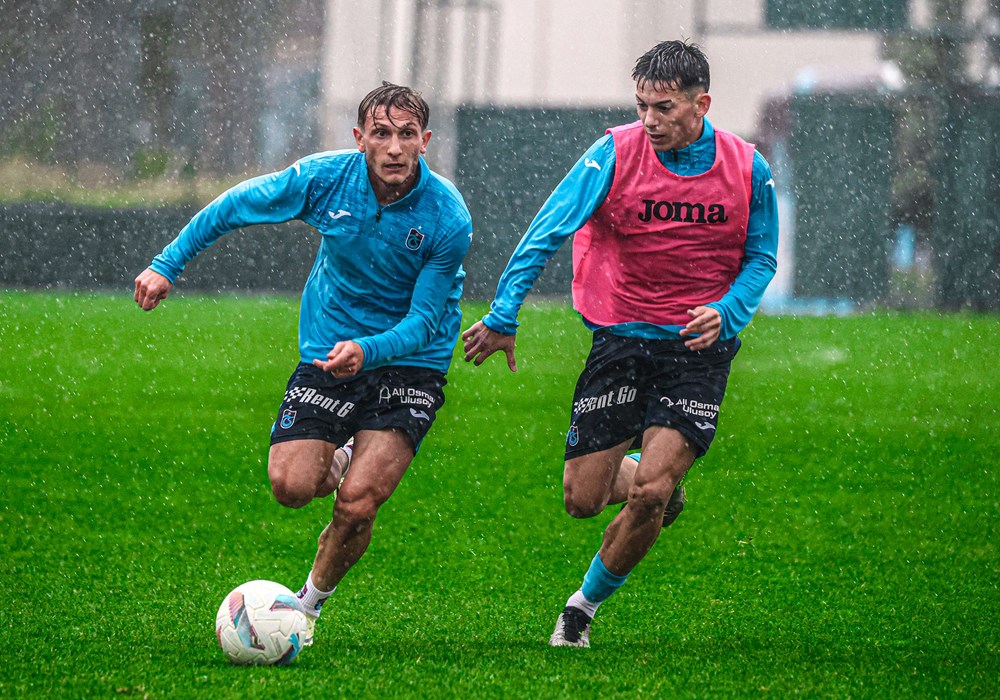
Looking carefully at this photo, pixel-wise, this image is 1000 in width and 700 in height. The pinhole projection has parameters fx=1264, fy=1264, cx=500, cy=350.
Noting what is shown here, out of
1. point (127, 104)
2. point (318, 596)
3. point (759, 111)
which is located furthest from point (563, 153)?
point (318, 596)

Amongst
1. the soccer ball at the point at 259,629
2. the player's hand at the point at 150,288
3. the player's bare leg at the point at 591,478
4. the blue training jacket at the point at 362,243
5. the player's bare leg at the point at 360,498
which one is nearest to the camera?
the soccer ball at the point at 259,629

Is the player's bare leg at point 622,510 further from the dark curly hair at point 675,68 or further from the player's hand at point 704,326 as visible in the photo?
the dark curly hair at point 675,68

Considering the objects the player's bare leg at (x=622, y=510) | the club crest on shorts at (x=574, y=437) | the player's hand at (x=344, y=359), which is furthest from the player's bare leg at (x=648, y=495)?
the player's hand at (x=344, y=359)

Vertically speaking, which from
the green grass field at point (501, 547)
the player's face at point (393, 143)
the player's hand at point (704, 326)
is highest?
the player's face at point (393, 143)

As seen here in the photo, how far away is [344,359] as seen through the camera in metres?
4.15

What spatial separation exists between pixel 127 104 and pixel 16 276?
3.44 m

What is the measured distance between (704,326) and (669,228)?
0.50 m

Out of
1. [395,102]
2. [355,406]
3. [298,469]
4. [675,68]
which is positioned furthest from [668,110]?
[298,469]

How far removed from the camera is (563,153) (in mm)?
16203

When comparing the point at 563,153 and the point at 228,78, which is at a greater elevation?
the point at 228,78

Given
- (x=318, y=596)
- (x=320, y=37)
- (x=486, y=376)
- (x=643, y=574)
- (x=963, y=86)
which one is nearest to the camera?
(x=318, y=596)

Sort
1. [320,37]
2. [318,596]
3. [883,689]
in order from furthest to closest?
[320,37]
[318,596]
[883,689]

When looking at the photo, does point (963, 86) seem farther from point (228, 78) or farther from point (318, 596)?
point (318, 596)

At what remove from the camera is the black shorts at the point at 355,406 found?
15.0 feet
